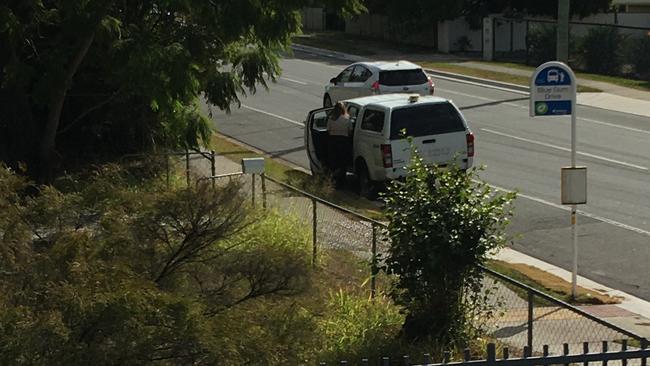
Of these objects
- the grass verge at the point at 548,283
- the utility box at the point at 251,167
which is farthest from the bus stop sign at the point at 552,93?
the utility box at the point at 251,167

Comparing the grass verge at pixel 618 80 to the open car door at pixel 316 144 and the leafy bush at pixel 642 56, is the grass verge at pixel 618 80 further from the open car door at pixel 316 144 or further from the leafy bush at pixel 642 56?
the open car door at pixel 316 144

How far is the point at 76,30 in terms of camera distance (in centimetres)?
1617

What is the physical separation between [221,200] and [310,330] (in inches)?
41.3

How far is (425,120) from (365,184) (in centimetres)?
152

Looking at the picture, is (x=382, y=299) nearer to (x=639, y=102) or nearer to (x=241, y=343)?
(x=241, y=343)

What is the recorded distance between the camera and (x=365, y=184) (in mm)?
18953

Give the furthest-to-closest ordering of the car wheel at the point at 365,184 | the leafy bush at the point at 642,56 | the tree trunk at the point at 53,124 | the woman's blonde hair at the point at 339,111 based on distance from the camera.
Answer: the leafy bush at the point at 642,56, the woman's blonde hair at the point at 339,111, the car wheel at the point at 365,184, the tree trunk at the point at 53,124

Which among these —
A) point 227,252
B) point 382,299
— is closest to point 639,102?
point 382,299

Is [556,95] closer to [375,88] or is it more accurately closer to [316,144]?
[316,144]

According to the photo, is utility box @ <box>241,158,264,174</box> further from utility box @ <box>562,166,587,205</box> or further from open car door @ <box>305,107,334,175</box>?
open car door @ <box>305,107,334,175</box>

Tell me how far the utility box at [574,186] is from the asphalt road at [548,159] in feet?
2.80

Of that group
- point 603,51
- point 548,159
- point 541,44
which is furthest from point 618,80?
point 548,159

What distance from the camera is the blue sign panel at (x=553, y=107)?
12656 millimetres

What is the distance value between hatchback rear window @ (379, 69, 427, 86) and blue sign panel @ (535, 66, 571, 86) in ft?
49.7
